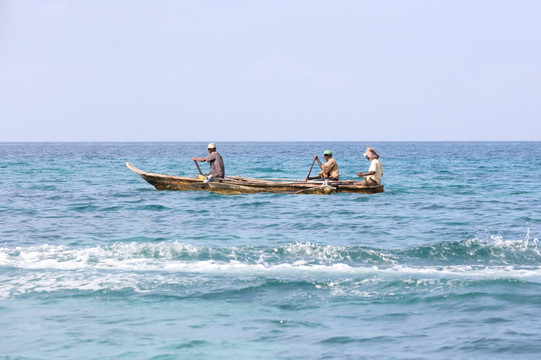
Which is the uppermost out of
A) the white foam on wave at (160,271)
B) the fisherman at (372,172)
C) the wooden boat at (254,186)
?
the fisherman at (372,172)

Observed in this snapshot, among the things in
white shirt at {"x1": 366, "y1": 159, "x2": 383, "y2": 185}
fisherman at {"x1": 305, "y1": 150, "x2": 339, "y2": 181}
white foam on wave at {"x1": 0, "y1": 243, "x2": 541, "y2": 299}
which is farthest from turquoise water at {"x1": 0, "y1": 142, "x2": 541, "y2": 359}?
fisherman at {"x1": 305, "y1": 150, "x2": 339, "y2": 181}

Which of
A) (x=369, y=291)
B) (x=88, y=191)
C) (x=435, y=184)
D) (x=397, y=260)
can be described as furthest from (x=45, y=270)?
(x=435, y=184)

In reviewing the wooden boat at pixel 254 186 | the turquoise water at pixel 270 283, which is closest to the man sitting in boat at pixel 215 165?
the wooden boat at pixel 254 186

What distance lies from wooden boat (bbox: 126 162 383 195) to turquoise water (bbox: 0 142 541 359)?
2.59m

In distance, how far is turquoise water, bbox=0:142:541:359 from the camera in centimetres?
652

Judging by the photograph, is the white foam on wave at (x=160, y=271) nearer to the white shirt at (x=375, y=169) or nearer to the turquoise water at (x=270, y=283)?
the turquoise water at (x=270, y=283)

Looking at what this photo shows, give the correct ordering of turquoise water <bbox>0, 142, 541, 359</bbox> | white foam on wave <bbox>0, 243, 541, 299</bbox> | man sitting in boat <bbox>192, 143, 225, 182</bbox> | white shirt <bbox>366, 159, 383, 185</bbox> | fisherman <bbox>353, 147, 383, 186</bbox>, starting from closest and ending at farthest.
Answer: turquoise water <bbox>0, 142, 541, 359</bbox> → white foam on wave <bbox>0, 243, 541, 299</bbox> → fisherman <bbox>353, 147, 383, 186</bbox> → white shirt <bbox>366, 159, 383, 185</bbox> → man sitting in boat <bbox>192, 143, 225, 182</bbox>

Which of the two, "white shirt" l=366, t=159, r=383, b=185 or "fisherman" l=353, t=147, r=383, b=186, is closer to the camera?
"fisherman" l=353, t=147, r=383, b=186

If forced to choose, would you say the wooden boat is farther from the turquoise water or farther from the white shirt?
the turquoise water

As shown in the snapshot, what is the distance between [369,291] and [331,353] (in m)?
2.48

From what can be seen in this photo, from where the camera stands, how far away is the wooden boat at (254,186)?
20203mm

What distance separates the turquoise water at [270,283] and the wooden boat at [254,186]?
2595mm

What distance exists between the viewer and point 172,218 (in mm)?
16141

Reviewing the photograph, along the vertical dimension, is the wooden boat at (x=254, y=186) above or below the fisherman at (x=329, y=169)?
below
